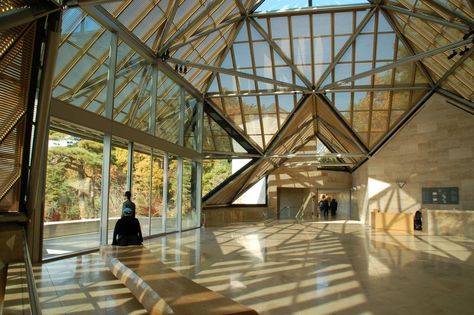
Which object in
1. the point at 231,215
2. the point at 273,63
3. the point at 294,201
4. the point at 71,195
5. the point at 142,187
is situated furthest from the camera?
the point at 294,201

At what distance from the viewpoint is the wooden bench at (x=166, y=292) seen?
4160mm

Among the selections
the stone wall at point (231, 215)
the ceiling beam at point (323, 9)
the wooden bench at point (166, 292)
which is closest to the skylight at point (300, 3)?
the ceiling beam at point (323, 9)

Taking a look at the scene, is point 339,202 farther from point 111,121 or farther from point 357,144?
point 111,121

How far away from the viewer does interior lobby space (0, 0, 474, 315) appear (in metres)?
6.90

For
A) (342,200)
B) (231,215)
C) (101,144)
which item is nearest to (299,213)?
(342,200)

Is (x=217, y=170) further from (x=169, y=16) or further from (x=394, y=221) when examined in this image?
(x=169, y=16)

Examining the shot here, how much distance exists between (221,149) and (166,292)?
2101 cm

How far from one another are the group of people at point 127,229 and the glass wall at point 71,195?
3.24 m

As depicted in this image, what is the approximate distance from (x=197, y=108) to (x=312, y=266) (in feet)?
51.0

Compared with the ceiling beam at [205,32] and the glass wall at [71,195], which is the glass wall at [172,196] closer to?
the ceiling beam at [205,32]

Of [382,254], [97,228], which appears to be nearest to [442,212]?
[382,254]

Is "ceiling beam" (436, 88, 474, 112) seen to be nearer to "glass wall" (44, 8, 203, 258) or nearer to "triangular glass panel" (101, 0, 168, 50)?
"glass wall" (44, 8, 203, 258)

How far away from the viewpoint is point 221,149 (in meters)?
25.7

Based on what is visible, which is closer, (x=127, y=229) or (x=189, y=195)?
(x=127, y=229)
